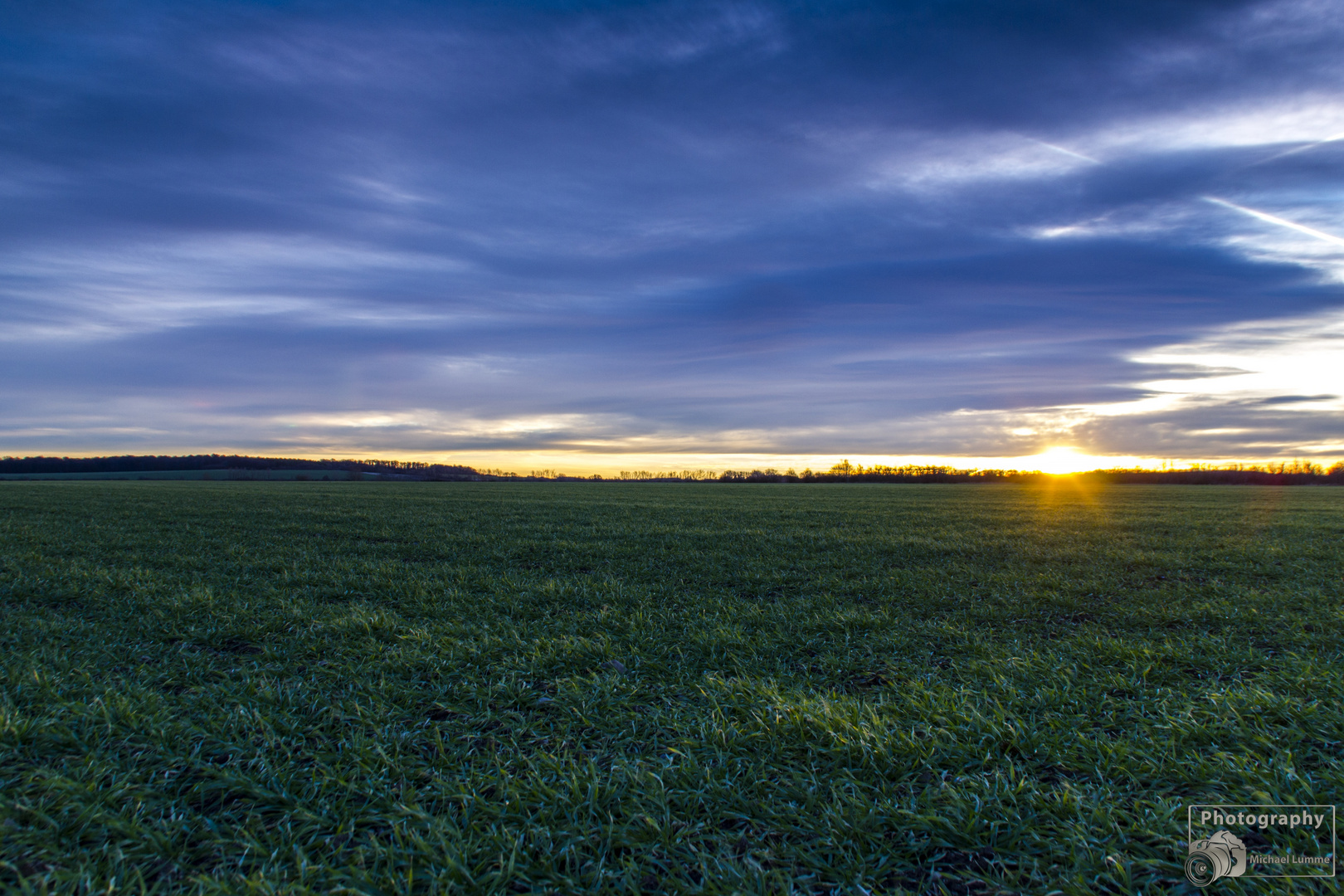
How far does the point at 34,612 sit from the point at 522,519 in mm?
12100

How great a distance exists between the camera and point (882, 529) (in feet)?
53.6

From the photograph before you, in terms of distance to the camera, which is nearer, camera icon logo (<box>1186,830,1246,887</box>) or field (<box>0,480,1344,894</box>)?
camera icon logo (<box>1186,830,1246,887</box>)

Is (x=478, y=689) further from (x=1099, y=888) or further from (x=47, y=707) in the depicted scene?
(x=1099, y=888)

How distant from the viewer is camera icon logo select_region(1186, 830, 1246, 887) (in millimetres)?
2615

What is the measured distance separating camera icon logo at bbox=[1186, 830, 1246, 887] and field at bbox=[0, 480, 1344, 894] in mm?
51

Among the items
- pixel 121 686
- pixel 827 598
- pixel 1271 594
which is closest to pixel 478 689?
pixel 121 686
